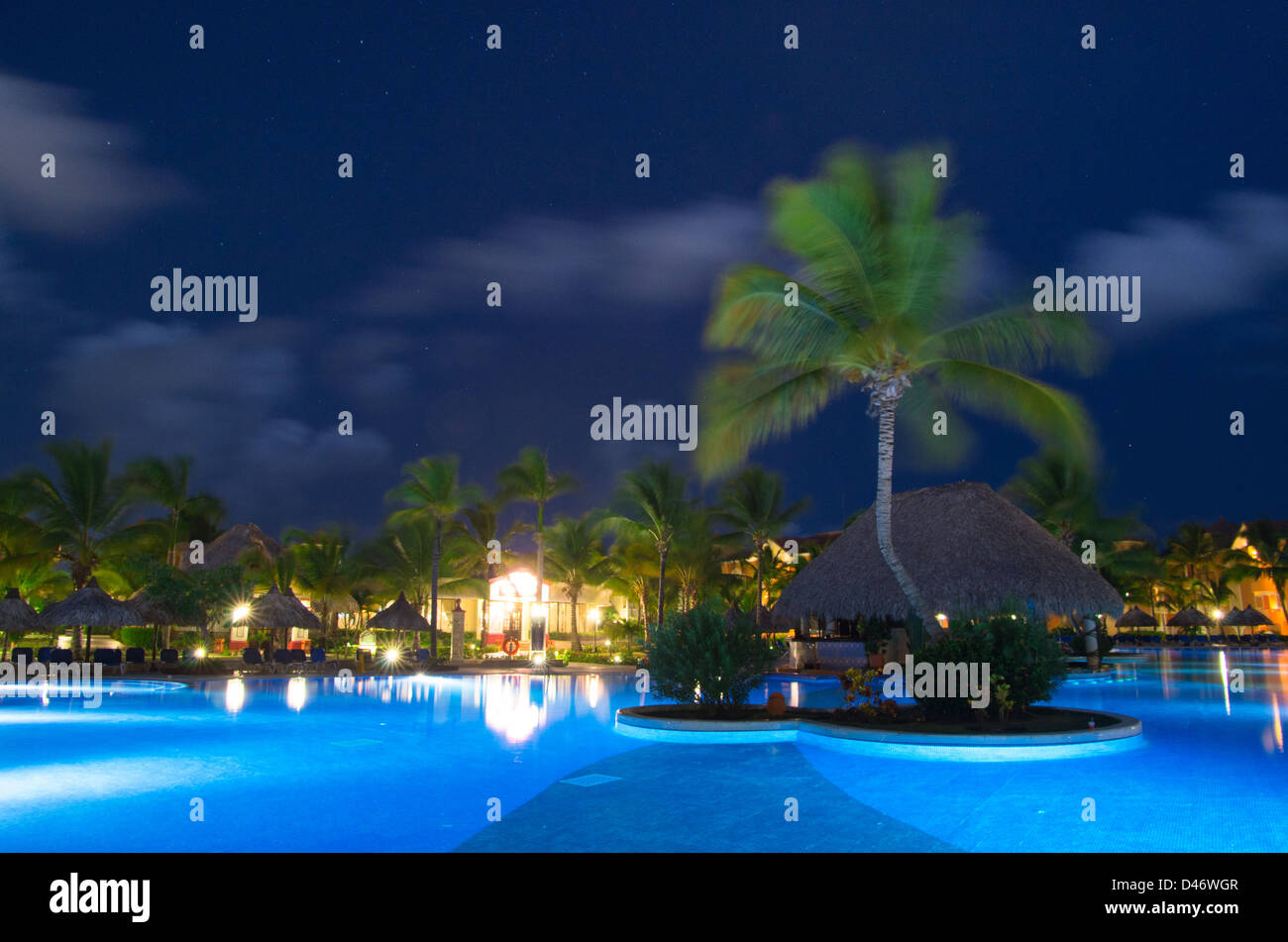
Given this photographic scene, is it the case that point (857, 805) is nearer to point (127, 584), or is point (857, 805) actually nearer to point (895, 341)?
point (895, 341)

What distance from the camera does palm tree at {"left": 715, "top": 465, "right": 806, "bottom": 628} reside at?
117 ft

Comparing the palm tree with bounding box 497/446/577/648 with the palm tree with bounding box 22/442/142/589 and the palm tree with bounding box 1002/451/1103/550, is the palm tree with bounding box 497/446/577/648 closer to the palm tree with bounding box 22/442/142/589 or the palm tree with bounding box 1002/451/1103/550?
the palm tree with bounding box 22/442/142/589

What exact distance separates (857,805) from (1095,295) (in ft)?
30.2

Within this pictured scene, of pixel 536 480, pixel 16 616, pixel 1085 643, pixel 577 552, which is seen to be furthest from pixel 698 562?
pixel 16 616

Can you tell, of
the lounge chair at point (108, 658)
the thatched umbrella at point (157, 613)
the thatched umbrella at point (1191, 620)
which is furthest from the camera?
the thatched umbrella at point (1191, 620)

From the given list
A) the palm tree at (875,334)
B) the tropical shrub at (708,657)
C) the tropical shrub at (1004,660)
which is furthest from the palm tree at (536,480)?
the tropical shrub at (1004,660)

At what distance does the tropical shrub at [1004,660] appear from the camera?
1232 centimetres

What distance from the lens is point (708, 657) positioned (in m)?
13.9

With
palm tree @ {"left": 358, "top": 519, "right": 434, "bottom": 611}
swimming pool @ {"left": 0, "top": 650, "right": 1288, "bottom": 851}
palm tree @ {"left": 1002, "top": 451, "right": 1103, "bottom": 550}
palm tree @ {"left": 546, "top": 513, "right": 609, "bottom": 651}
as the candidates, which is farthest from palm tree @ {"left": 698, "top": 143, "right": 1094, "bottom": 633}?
palm tree @ {"left": 358, "top": 519, "right": 434, "bottom": 611}

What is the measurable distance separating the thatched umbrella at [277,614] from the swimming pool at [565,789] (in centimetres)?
1170

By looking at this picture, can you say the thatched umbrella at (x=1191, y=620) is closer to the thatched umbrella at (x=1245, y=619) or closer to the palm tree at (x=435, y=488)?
the thatched umbrella at (x=1245, y=619)

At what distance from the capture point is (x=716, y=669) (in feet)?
45.9

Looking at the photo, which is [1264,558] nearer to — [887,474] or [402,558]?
[402,558]
